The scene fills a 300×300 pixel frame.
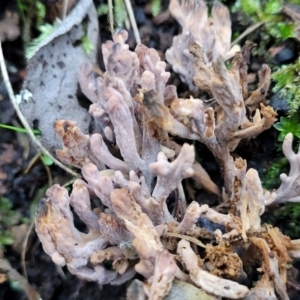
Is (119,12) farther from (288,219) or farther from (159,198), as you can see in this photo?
(288,219)

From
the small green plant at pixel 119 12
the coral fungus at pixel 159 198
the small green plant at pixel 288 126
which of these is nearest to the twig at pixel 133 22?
the small green plant at pixel 119 12

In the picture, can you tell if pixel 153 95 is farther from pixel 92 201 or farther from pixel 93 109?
pixel 92 201

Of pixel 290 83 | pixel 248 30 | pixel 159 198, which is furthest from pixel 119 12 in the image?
pixel 159 198

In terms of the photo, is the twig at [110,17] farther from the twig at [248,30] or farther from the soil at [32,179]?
the twig at [248,30]

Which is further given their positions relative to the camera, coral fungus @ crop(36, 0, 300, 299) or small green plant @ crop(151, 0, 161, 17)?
small green plant @ crop(151, 0, 161, 17)

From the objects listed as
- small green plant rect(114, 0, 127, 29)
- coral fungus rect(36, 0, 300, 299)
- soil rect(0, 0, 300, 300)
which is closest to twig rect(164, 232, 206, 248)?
coral fungus rect(36, 0, 300, 299)

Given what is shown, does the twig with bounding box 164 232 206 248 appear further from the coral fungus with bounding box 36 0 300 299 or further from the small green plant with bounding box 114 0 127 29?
A: the small green plant with bounding box 114 0 127 29

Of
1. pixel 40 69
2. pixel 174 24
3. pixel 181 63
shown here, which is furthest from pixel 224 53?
pixel 40 69
